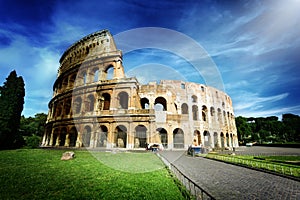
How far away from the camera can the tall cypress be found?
18484mm

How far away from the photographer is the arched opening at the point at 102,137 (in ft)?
70.2

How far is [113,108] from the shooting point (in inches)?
846

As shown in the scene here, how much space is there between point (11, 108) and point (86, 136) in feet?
31.8

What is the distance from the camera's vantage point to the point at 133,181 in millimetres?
6191

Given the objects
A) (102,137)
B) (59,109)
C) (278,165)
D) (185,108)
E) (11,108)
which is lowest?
(278,165)

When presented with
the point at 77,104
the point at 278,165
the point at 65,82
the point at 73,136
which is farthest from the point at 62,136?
the point at 278,165

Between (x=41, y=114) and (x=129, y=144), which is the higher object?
(x=41, y=114)

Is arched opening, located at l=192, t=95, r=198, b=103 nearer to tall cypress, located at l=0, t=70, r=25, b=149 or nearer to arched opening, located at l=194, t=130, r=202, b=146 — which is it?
arched opening, located at l=194, t=130, r=202, b=146

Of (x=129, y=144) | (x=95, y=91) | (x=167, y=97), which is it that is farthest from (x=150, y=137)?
(x=95, y=91)

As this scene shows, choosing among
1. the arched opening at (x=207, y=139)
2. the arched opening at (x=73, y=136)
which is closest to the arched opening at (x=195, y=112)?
the arched opening at (x=207, y=139)

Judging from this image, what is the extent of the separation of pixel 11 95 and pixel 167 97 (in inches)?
864

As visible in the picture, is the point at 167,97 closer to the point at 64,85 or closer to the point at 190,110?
the point at 190,110

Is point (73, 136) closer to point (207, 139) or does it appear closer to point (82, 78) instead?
point (82, 78)

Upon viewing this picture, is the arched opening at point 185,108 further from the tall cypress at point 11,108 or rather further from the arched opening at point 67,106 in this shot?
the tall cypress at point 11,108
